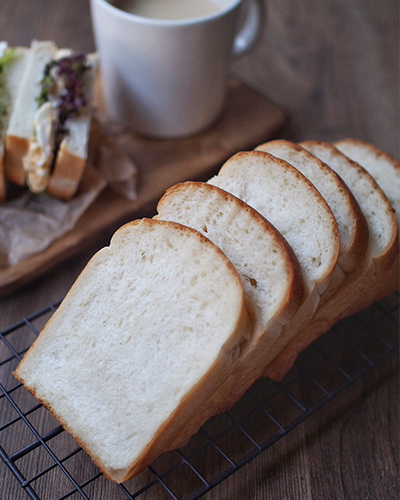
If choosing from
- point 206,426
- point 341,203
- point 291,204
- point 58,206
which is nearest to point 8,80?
point 58,206

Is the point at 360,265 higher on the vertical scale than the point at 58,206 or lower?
higher

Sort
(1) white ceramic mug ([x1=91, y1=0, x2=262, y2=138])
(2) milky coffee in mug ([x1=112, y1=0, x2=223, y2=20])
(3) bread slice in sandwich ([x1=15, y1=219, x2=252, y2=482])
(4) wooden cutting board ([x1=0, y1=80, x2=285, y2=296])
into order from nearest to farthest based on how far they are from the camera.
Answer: (3) bread slice in sandwich ([x1=15, y1=219, x2=252, y2=482])
(4) wooden cutting board ([x1=0, y1=80, x2=285, y2=296])
(1) white ceramic mug ([x1=91, y1=0, x2=262, y2=138])
(2) milky coffee in mug ([x1=112, y1=0, x2=223, y2=20])

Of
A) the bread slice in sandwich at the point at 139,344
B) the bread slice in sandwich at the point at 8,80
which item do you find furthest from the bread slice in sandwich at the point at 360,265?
the bread slice in sandwich at the point at 8,80

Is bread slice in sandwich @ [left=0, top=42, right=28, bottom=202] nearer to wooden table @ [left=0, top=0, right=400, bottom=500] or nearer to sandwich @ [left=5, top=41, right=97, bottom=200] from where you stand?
sandwich @ [left=5, top=41, right=97, bottom=200]

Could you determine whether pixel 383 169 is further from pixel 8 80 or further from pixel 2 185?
pixel 8 80

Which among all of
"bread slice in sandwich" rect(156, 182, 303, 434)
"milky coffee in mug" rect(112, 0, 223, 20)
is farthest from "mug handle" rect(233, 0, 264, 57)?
"bread slice in sandwich" rect(156, 182, 303, 434)

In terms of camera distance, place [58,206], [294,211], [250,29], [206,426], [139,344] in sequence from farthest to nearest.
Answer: [250,29], [58,206], [206,426], [294,211], [139,344]
